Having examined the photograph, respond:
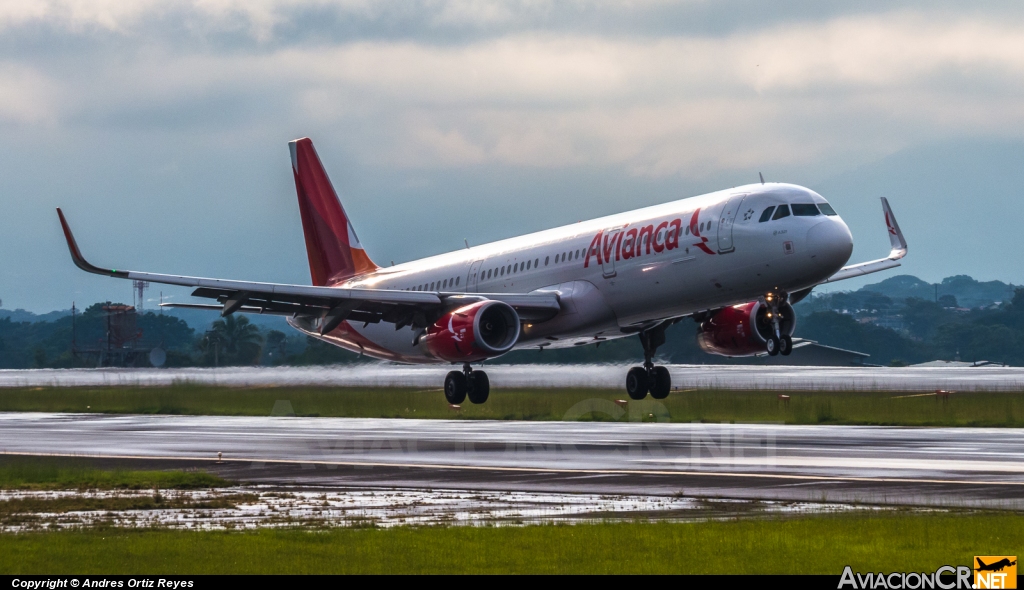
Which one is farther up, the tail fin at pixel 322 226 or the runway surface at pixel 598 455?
the tail fin at pixel 322 226

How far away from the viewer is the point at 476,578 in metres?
15.1

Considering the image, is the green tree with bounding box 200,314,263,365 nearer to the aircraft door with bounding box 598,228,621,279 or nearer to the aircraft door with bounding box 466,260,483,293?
the aircraft door with bounding box 466,260,483,293

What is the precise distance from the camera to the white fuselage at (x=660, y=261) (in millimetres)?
36594

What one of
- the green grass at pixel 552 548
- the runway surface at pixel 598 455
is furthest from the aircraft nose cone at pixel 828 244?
the green grass at pixel 552 548

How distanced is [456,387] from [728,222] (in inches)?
471

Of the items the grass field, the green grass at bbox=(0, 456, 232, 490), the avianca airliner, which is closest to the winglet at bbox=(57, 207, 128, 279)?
the avianca airliner

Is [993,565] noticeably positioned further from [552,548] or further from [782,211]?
[782,211]

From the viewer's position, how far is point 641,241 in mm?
39531

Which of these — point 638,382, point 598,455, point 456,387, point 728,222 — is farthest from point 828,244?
point 456,387

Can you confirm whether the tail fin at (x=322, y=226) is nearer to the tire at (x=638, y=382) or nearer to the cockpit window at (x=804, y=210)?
the tire at (x=638, y=382)

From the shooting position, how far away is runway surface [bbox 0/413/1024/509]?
2414cm

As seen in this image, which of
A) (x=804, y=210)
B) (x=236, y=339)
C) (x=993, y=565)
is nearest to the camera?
(x=993, y=565)

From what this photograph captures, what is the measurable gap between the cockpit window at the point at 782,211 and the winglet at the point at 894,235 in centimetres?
662

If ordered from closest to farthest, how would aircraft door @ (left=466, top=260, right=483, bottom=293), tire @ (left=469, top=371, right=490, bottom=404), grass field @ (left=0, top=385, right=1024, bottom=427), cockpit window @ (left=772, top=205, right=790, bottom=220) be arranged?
cockpit window @ (left=772, top=205, right=790, bottom=220) → tire @ (left=469, top=371, right=490, bottom=404) → aircraft door @ (left=466, top=260, right=483, bottom=293) → grass field @ (left=0, top=385, right=1024, bottom=427)
